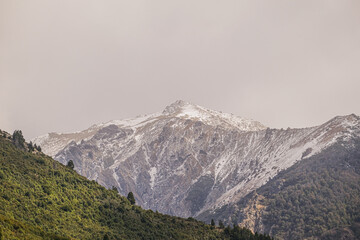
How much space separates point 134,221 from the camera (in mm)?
184125

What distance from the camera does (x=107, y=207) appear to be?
18338 centimetres

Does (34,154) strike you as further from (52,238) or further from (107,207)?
(52,238)

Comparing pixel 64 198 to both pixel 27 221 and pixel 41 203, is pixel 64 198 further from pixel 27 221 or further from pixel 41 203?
pixel 27 221

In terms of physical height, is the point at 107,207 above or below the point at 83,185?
below

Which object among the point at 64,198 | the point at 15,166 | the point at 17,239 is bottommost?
the point at 17,239

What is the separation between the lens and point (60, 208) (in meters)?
157

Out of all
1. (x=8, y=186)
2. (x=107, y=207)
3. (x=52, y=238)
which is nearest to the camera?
(x=52, y=238)

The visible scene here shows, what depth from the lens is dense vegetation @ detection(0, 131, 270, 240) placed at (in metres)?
135

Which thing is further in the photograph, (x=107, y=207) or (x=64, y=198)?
(x=107, y=207)

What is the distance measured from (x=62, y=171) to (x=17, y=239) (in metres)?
85.8

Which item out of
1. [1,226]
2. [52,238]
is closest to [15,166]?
[52,238]

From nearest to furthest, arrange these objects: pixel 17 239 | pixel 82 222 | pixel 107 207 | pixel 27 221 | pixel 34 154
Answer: pixel 17 239 → pixel 27 221 → pixel 82 222 → pixel 107 207 → pixel 34 154

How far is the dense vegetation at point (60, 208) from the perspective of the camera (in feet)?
443

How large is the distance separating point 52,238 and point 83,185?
222 feet
